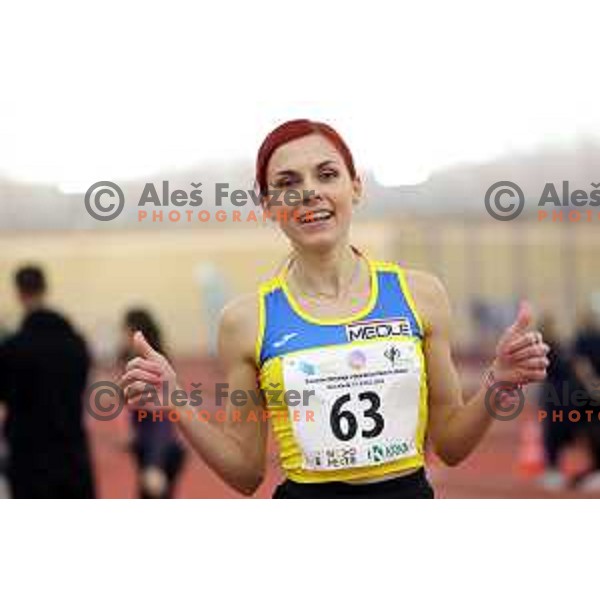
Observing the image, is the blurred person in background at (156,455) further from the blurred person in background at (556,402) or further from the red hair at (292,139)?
the blurred person in background at (556,402)

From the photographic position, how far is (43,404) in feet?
15.0

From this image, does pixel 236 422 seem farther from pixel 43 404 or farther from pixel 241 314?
pixel 43 404

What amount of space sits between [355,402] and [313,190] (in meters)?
0.40

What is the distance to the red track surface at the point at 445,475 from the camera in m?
9.48

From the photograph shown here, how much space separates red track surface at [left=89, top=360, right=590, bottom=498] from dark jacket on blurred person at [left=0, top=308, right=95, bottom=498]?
10.6 feet

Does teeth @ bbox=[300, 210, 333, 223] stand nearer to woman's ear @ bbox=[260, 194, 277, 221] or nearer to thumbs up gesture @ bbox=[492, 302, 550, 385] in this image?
woman's ear @ bbox=[260, 194, 277, 221]

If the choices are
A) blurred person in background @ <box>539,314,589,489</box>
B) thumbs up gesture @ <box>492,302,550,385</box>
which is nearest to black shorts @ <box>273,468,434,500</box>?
thumbs up gesture @ <box>492,302,550,385</box>

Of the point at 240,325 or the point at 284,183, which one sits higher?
the point at 284,183

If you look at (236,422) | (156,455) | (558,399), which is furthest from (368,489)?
(558,399)

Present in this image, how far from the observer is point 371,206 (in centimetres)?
1214

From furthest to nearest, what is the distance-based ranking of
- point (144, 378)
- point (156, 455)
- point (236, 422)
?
1. point (156, 455)
2. point (236, 422)
3. point (144, 378)
